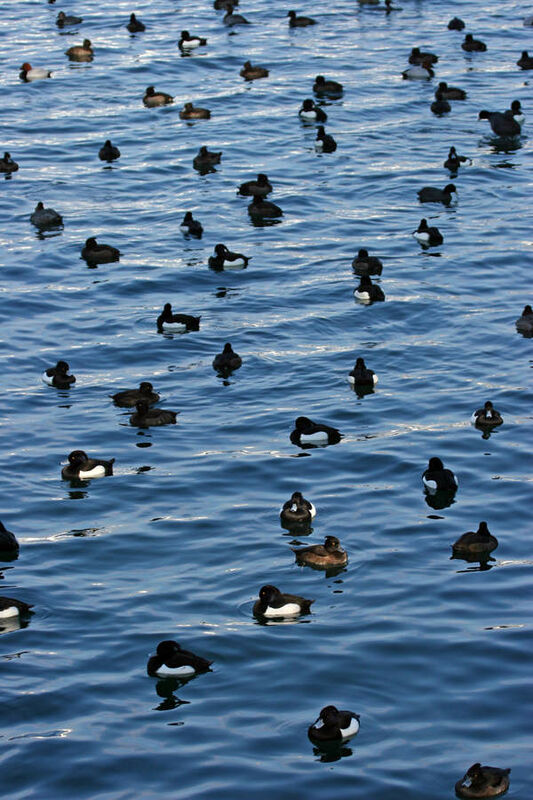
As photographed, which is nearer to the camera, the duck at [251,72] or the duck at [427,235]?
the duck at [427,235]

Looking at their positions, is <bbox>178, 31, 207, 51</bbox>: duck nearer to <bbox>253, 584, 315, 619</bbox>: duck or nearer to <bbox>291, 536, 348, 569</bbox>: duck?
<bbox>291, 536, 348, 569</bbox>: duck

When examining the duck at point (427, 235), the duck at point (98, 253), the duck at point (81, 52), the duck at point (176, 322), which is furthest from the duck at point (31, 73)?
the duck at point (176, 322)

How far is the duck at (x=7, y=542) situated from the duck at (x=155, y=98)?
3184cm

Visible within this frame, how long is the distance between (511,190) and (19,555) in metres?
24.8

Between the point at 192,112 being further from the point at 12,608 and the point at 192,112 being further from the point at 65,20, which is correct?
the point at 12,608

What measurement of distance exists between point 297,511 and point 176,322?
1075cm

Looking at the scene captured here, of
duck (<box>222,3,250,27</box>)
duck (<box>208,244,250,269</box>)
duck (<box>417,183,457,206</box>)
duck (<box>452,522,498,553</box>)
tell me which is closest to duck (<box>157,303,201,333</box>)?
duck (<box>208,244,250,269</box>)

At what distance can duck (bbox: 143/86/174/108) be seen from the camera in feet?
176

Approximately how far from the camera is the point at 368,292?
36.0 meters

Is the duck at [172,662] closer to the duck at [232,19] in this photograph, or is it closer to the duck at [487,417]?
the duck at [487,417]

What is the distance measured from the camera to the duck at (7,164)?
47.2m

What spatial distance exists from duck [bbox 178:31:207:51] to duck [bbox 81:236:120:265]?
22.7 m

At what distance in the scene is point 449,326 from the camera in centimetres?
3488

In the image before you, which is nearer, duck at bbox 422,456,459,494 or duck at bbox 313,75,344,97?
duck at bbox 422,456,459,494
